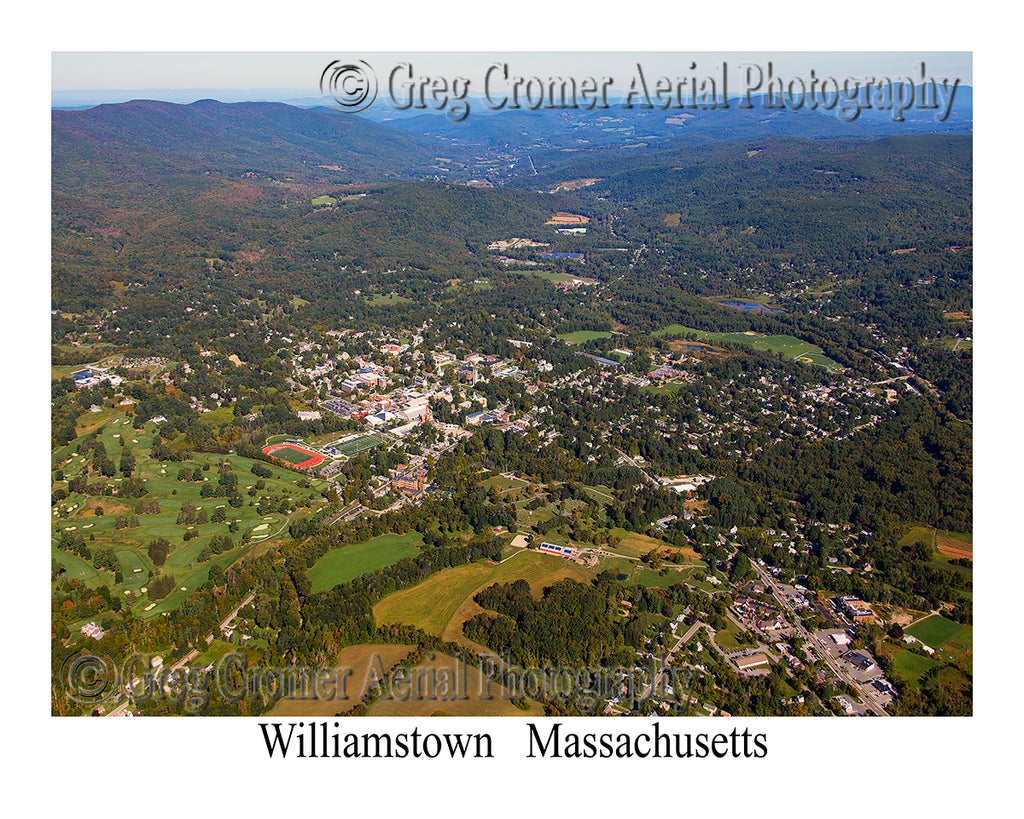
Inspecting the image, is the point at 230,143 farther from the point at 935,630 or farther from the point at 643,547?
the point at 935,630

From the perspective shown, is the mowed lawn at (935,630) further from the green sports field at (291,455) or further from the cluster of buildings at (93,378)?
the cluster of buildings at (93,378)

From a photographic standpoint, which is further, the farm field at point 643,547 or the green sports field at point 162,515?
the farm field at point 643,547

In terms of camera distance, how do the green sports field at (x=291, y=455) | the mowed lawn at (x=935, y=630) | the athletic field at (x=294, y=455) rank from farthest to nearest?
1. the green sports field at (x=291, y=455)
2. the athletic field at (x=294, y=455)
3. the mowed lawn at (x=935, y=630)

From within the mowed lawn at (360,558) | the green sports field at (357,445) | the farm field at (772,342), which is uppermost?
the farm field at (772,342)

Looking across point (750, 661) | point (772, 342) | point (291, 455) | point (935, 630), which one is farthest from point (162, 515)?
point (772, 342)

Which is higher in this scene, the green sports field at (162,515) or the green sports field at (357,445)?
the green sports field at (357,445)

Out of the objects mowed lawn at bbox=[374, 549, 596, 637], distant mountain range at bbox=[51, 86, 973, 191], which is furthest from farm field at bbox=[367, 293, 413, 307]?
distant mountain range at bbox=[51, 86, 973, 191]

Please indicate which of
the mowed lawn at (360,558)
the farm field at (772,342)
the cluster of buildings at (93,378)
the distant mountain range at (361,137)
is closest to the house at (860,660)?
the mowed lawn at (360,558)

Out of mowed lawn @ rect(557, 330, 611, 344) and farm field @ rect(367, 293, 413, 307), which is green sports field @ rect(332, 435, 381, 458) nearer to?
mowed lawn @ rect(557, 330, 611, 344)
